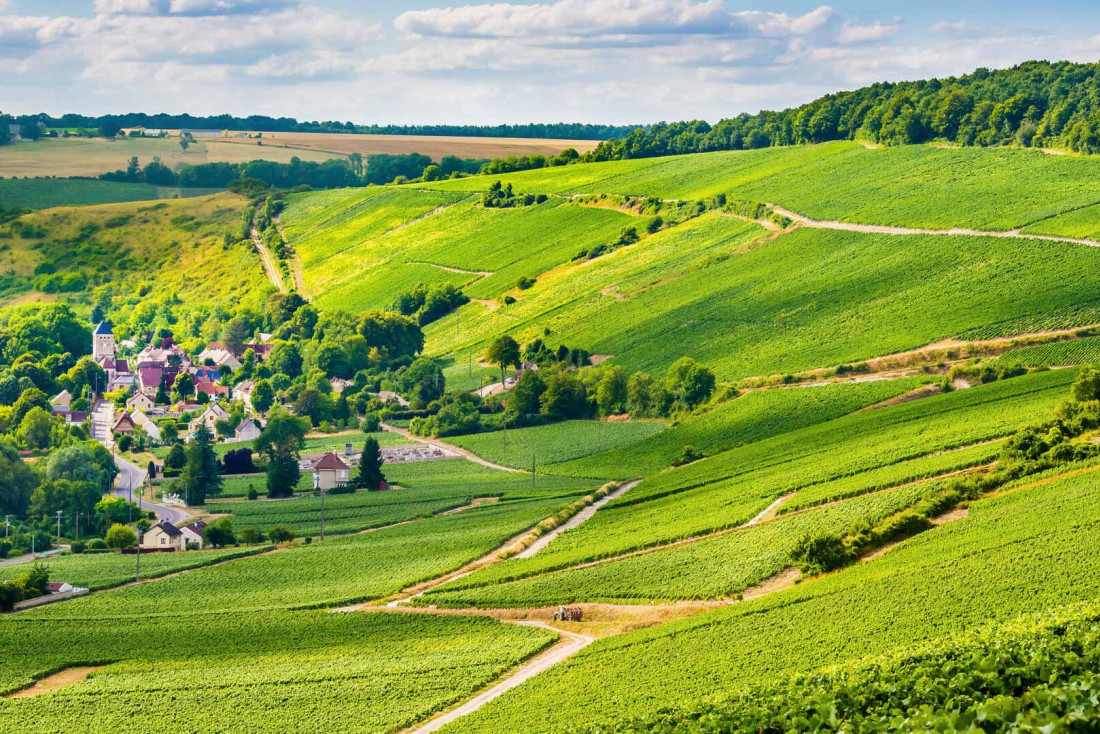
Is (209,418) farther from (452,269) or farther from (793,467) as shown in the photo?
(793,467)

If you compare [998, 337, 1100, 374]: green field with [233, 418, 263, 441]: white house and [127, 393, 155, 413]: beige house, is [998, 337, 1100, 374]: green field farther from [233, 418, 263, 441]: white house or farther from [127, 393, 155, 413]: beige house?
[127, 393, 155, 413]: beige house

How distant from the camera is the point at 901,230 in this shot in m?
116

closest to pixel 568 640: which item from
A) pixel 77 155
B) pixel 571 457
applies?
pixel 571 457

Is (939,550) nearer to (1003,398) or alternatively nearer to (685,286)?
(1003,398)

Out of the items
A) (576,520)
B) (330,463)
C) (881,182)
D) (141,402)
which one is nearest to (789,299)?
(881,182)

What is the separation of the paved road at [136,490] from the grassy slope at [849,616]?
154ft

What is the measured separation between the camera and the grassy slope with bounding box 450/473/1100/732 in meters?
38.7

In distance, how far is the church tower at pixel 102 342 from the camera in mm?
149000

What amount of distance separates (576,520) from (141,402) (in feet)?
236

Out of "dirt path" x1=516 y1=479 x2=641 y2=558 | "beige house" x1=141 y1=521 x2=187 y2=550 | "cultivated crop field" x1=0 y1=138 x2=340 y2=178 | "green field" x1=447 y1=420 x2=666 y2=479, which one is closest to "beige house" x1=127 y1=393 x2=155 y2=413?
"cultivated crop field" x1=0 y1=138 x2=340 y2=178

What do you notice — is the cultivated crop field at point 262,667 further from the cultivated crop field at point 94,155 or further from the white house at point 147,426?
the cultivated crop field at point 94,155

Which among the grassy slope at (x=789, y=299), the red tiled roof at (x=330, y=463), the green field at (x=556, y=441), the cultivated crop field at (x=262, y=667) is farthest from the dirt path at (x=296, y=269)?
the cultivated crop field at (x=262, y=667)

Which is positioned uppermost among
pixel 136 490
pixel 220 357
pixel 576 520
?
pixel 576 520

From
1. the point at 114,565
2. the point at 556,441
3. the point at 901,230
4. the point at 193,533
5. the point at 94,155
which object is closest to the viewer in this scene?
the point at 114,565
